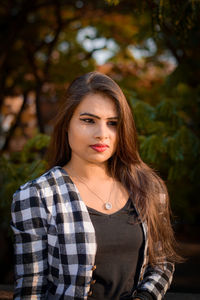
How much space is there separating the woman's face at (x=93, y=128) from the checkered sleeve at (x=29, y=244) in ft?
1.19

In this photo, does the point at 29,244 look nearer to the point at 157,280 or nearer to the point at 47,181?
the point at 47,181

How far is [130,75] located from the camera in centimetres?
662

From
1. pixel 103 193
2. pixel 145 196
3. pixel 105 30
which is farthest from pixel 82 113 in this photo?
pixel 105 30

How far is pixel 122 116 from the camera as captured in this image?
1.84m

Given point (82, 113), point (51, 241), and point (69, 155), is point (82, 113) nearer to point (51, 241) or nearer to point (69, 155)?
point (69, 155)

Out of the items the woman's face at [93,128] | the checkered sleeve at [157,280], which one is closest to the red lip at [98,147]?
the woman's face at [93,128]

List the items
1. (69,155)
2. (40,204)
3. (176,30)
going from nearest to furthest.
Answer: (40,204) → (69,155) → (176,30)

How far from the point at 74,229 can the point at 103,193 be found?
0.97ft

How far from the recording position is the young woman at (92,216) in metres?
1.69

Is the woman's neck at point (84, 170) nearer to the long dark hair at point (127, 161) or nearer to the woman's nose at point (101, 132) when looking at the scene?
the long dark hair at point (127, 161)

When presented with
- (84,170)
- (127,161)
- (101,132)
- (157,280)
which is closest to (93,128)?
(101,132)

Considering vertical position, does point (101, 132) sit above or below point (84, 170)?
above

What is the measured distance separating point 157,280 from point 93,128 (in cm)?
98

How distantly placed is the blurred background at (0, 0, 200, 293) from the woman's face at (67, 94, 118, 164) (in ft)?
2.87
